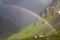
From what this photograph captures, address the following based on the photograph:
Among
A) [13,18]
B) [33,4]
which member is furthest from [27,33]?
[33,4]

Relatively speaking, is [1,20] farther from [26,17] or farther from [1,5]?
[26,17]

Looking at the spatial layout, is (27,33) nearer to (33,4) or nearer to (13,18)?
(13,18)

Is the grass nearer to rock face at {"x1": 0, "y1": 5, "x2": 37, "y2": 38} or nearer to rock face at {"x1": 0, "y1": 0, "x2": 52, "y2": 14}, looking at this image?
rock face at {"x1": 0, "y1": 5, "x2": 37, "y2": 38}

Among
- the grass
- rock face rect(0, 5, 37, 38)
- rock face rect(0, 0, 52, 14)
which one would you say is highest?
rock face rect(0, 0, 52, 14)

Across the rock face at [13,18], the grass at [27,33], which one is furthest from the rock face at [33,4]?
the grass at [27,33]

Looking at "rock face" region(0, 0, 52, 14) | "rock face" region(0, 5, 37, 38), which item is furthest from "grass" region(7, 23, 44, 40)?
"rock face" region(0, 0, 52, 14)

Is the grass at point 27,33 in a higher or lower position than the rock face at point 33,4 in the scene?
lower

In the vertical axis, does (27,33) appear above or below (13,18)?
below

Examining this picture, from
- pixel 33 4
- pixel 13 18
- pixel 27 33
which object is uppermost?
pixel 33 4

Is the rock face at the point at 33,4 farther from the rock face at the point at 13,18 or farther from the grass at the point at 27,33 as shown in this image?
Answer: the grass at the point at 27,33

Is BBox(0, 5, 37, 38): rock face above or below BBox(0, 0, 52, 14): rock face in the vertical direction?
below

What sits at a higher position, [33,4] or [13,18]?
[33,4]
